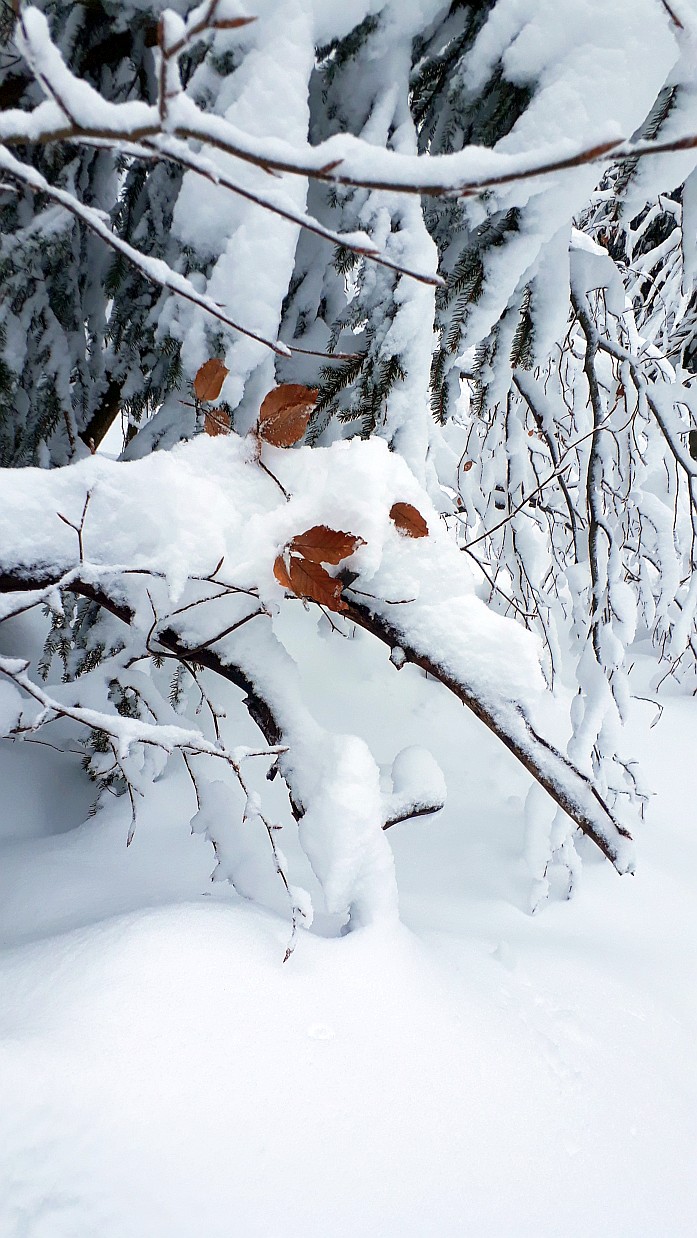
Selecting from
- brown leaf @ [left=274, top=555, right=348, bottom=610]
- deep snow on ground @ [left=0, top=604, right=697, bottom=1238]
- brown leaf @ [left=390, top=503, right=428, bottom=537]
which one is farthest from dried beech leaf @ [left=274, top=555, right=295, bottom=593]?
deep snow on ground @ [left=0, top=604, right=697, bottom=1238]

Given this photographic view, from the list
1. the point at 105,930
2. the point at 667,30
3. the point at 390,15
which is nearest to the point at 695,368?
the point at 667,30

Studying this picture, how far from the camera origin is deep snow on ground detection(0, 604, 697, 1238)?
62cm

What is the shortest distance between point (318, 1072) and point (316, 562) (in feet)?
1.94

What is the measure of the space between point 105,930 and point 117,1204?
351 millimetres

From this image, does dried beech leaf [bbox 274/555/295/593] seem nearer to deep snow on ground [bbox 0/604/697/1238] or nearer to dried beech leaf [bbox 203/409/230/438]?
dried beech leaf [bbox 203/409/230/438]

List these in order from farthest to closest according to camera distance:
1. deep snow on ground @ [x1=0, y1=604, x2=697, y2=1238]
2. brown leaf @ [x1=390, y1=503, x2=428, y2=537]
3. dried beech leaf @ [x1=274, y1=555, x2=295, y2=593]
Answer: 1. brown leaf @ [x1=390, y1=503, x2=428, y2=537]
2. dried beech leaf @ [x1=274, y1=555, x2=295, y2=593]
3. deep snow on ground @ [x1=0, y1=604, x2=697, y2=1238]

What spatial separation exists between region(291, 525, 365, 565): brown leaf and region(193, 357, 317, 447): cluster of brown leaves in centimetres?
19

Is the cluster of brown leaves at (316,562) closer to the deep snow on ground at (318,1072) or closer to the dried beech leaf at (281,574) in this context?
the dried beech leaf at (281,574)

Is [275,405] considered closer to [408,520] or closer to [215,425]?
[215,425]

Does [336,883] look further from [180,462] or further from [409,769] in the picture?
[180,462]

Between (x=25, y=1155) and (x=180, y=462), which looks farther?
(x=180, y=462)

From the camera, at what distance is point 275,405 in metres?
0.94

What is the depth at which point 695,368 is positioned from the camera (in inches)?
79.5

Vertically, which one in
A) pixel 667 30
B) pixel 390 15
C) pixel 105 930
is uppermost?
pixel 390 15
